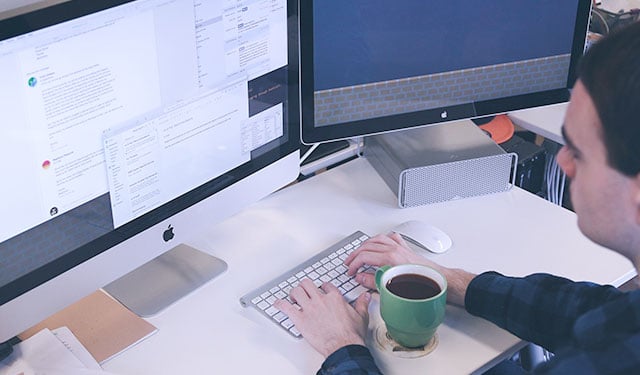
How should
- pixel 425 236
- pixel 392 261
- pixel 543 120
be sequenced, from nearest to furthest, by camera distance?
pixel 392 261 → pixel 425 236 → pixel 543 120

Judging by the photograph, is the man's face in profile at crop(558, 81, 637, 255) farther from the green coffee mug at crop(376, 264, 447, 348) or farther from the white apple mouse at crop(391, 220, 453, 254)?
the white apple mouse at crop(391, 220, 453, 254)

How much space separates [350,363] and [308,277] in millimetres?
246

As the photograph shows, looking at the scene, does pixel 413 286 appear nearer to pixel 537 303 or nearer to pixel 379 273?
pixel 379 273

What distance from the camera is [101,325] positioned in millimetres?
1226

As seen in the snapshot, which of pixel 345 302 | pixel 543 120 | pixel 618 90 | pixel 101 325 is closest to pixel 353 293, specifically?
pixel 345 302

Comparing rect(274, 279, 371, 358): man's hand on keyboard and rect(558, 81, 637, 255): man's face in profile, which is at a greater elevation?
rect(558, 81, 637, 255): man's face in profile

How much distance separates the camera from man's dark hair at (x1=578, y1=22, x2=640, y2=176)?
33.1 inches

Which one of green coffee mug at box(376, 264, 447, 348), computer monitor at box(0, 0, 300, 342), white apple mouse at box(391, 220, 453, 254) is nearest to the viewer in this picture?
computer monitor at box(0, 0, 300, 342)

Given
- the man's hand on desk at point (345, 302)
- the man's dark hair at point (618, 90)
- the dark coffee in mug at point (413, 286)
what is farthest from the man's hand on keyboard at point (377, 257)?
the man's dark hair at point (618, 90)

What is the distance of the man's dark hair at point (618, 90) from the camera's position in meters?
0.84

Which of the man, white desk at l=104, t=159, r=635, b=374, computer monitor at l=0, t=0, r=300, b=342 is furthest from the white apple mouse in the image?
computer monitor at l=0, t=0, r=300, b=342

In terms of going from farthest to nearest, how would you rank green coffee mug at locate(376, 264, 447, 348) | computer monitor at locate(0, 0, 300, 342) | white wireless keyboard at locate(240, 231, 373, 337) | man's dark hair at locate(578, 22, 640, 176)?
white wireless keyboard at locate(240, 231, 373, 337) < green coffee mug at locate(376, 264, 447, 348) < computer monitor at locate(0, 0, 300, 342) < man's dark hair at locate(578, 22, 640, 176)

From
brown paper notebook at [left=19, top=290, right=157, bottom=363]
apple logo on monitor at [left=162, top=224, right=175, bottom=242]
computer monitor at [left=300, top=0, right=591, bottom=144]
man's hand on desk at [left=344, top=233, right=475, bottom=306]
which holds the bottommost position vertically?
brown paper notebook at [left=19, top=290, right=157, bottom=363]

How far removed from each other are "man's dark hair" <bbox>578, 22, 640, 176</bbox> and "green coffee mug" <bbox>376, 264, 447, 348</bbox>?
1.11 feet
